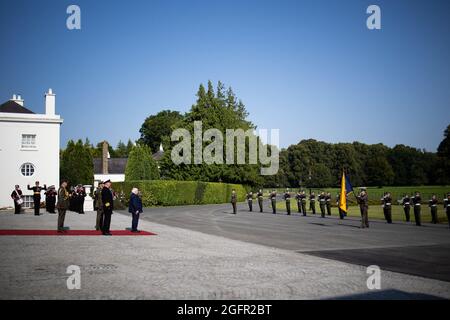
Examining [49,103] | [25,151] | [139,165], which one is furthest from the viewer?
[139,165]

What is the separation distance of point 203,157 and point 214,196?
6.14 meters

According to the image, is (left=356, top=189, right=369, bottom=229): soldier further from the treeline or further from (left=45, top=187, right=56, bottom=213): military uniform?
the treeline

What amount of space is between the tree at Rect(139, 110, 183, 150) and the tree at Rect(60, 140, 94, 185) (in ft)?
110

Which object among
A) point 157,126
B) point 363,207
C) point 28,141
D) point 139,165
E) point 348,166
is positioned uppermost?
point 157,126

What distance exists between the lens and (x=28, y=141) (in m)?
37.9

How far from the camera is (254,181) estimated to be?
62062mm

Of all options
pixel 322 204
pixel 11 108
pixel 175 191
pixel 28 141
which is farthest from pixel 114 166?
pixel 322 204

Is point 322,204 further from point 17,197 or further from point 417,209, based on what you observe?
point 17,197

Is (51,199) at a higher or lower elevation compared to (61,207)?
lower

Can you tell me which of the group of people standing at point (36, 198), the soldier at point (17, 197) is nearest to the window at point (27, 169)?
the group of people standing at point (36, 198)

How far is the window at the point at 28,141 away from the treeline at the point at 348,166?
82713mm

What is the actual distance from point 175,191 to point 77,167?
2803 cm

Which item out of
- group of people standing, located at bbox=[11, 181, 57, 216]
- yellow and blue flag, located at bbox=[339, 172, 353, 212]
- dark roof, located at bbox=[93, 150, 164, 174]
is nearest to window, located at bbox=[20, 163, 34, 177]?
group of people standing, located at bbox=[11, 181, 57, 216]

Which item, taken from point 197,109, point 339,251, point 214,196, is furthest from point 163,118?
point 339,251
